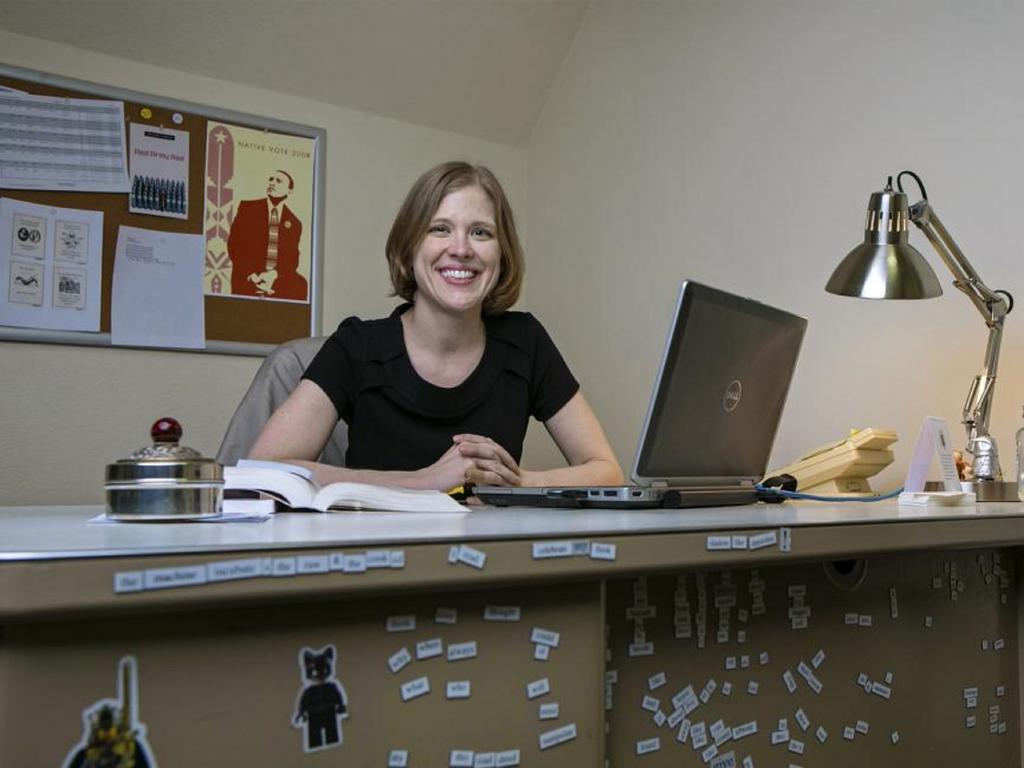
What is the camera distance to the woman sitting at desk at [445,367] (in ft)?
6.08

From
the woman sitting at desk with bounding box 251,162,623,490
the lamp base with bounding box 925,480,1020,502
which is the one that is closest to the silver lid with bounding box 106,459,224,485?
the woman sitting at desk with bounding box 251,162,623,490

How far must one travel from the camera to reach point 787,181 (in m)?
2.46

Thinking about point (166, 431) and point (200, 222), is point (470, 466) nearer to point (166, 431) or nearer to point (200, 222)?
point (166, 431)

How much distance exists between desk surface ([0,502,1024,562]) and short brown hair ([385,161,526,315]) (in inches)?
31.8

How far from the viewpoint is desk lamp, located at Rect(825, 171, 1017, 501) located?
69.7 inches

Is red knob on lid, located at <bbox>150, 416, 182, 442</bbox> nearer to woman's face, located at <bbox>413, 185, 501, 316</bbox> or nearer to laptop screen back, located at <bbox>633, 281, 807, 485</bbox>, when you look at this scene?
laptop screen back, located at <bbox>633, 281, 807, 485</bbox>

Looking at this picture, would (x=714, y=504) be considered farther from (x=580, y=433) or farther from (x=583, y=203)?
(x=583, y=203)

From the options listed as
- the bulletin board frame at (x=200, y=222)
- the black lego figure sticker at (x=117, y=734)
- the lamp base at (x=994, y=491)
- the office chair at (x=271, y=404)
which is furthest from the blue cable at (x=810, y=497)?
the bulletin board frame at (x=200, y=222)

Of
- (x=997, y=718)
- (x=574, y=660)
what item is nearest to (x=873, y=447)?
(x=997, y=718)

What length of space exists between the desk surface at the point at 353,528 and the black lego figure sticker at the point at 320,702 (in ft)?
0.30

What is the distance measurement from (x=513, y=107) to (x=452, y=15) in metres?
0.40

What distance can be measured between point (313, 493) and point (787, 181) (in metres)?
1.67

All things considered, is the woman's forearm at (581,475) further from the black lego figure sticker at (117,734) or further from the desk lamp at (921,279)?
the black lego figure sticker at (117,734)

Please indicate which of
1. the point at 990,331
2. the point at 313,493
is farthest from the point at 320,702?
the point at 990,331
